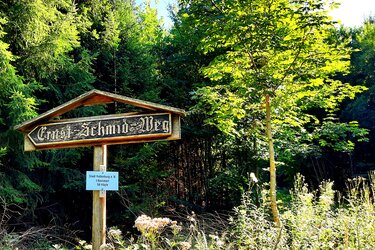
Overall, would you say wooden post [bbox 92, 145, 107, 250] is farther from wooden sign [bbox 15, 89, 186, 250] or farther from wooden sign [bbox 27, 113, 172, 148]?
wooden sign [bbox 27, 113, 172, 148]

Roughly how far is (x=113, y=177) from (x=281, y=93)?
309 centimetres

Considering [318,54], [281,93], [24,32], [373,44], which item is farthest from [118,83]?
[373,44]

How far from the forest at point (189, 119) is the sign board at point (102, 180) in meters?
0.50

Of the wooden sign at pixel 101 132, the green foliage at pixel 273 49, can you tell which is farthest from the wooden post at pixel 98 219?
the green foliage at pixel 273 49

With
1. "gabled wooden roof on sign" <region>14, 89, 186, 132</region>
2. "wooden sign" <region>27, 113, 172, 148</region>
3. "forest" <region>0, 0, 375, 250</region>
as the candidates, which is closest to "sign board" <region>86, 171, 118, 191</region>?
"wooden sign" <region>27, 113, 172, 148</region>

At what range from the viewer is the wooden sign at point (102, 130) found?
3035 mm

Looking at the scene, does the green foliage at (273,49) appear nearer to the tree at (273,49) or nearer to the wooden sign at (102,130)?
the tree at (273,49)

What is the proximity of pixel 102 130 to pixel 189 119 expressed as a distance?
5.55m

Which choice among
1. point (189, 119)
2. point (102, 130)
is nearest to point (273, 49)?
point (102, 130)

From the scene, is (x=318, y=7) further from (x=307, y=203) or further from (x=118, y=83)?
(x=118, y=83)

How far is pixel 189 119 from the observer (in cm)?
867

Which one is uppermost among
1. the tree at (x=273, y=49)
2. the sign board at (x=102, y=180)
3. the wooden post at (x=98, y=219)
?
the tree at (x=273, y=49)

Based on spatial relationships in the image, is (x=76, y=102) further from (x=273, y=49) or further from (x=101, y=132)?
(x=273, y=49)

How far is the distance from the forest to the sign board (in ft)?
1.63
